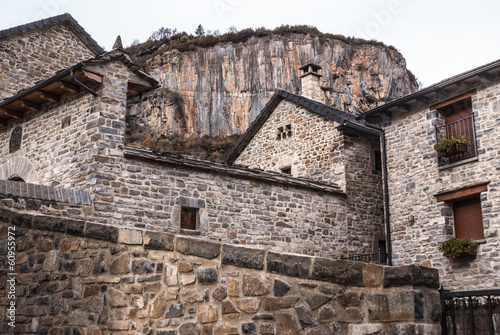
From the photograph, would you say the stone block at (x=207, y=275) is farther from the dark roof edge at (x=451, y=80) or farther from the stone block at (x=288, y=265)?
the dark roof edge at (x=451, y=80)

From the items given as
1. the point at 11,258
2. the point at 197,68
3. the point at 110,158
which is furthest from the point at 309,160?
the point at 197,68

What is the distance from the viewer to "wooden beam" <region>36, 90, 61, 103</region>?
10452 mm

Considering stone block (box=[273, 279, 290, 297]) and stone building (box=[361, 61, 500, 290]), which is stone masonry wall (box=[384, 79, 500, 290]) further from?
stone block (box=[273, 279, 290, 297])

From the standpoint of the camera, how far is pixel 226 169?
36.1ft

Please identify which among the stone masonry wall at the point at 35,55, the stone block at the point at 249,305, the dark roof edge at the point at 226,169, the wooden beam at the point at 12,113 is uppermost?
the stone masonry wall at the point at 35,55

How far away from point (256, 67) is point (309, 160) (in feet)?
110

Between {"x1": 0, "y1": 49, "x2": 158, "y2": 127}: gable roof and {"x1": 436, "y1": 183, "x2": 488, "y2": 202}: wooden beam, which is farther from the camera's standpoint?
{"x1": 436, "y1": 183, "x2": 488, "y2": 202}: wooden beam

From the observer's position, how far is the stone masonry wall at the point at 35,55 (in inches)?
559

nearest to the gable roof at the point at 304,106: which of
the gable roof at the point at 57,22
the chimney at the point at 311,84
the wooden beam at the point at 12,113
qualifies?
the chimney at the point at 311,84

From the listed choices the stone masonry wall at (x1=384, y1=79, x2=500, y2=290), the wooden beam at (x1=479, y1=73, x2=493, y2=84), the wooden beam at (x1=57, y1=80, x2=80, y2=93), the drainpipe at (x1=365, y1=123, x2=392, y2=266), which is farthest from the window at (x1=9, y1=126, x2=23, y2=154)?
the wooden beam at (x1=479, y1=73, x2=493, y2=84)

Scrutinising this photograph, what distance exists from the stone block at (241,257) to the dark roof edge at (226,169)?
5.83 m

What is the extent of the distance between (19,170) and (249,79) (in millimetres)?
36568

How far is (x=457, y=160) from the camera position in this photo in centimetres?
1124

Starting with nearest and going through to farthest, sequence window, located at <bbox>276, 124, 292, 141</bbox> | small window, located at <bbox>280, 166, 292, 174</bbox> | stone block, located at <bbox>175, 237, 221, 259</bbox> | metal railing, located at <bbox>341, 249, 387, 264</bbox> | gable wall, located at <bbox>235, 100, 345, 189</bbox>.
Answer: stone block, located at <bbox>175, 237, 221, 259</bbox> < metal railing, located at <bbox>341, 249, 387, 264</bbox> < gable wall, located at <bbox>235, 100, 345, 189</bbox> < small window, located at <bbox>280, 166, 292, 174</bbox> < window, located at <bbox>276, 124, 292, 141</bbox>
